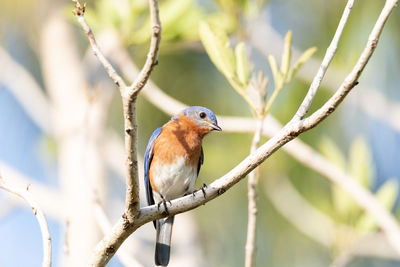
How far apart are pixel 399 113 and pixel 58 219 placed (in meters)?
4.47

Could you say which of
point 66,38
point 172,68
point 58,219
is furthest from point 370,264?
point 66,38

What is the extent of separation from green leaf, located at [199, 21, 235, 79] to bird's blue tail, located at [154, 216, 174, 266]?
74.5 inches

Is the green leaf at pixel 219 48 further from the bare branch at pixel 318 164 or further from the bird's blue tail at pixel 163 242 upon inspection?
the bird's blue tail at pixel 163 242

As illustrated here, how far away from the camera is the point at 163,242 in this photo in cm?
541

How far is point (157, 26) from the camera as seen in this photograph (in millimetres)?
2527

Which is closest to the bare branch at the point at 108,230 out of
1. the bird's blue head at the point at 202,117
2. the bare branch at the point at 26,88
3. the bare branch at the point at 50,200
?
the bird's blue head at the point at 202,117

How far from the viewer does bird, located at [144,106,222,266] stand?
5.25m

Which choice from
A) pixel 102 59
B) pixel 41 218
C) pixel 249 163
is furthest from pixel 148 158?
pixel 102 59

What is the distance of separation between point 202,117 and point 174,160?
475 mm

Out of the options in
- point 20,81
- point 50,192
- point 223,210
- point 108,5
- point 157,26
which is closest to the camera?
point 157,26

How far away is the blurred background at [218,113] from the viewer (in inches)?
233

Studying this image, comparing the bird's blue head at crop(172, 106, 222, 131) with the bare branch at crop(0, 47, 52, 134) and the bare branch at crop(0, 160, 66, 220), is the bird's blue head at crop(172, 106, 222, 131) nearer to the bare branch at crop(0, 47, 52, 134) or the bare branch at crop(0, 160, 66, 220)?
the bare branch at crop(0, 160, 66, 220)

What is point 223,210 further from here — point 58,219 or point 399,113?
point 399,113

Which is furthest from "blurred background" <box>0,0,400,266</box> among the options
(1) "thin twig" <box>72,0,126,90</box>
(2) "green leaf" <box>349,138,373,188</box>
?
(1) "thin twig" <box>72,0,126,90</box>
